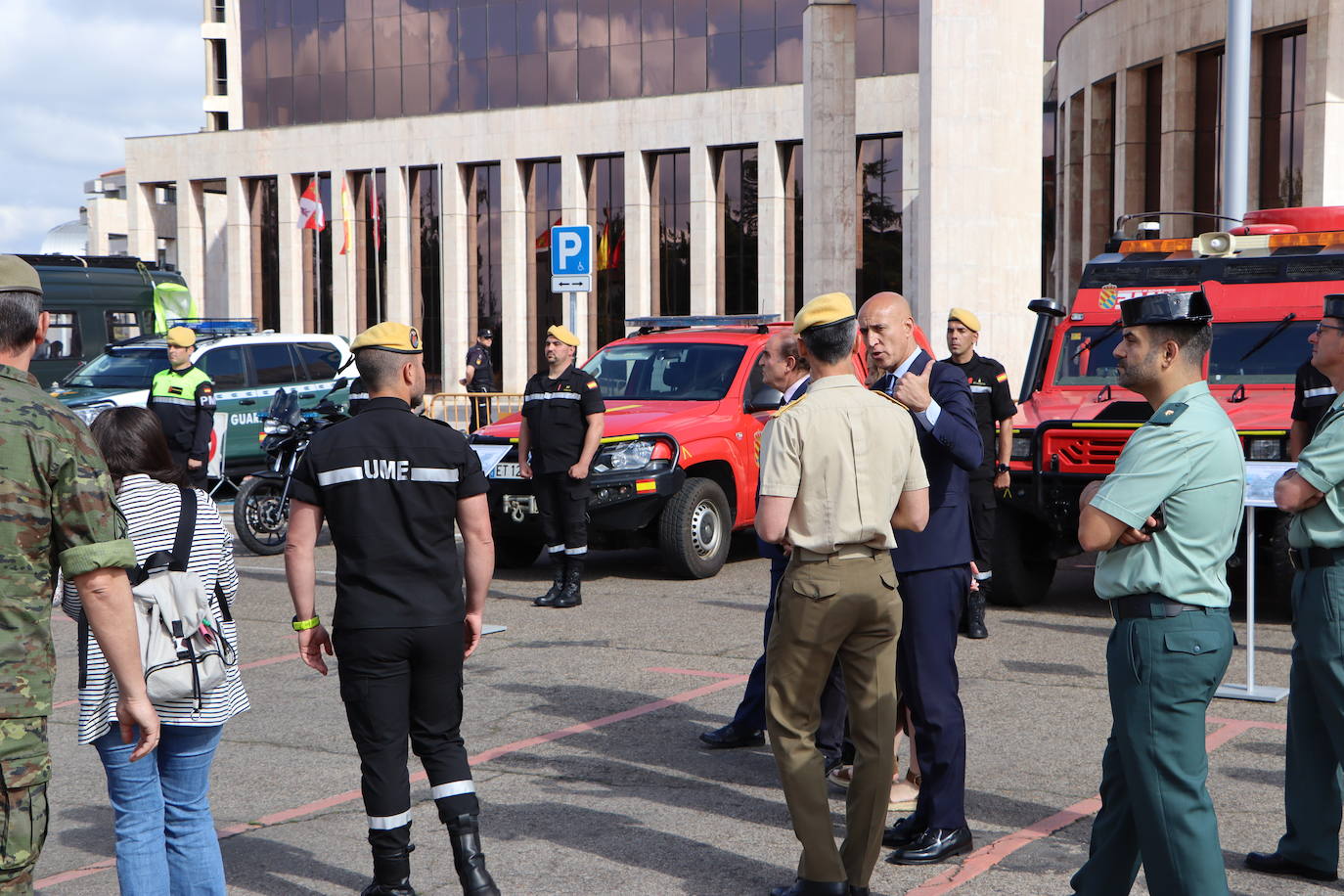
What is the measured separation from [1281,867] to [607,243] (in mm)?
39442

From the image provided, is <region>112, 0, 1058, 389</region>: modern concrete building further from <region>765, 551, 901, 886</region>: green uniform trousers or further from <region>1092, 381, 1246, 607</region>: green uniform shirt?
<region>1092, 381, 1246, 607</region>: green uniform shirt

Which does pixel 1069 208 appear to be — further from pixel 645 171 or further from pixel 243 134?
pixel 243 134

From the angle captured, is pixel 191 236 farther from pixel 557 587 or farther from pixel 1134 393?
pixel 1134 393

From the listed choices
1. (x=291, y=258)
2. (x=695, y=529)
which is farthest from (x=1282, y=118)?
(x=291, y=258)

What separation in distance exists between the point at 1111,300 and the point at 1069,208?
2724cm

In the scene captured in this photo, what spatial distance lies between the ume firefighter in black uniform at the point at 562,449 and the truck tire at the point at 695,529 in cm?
98

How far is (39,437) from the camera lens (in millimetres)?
3057

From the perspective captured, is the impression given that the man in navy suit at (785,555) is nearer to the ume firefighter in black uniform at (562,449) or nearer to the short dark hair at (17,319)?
the short dark hair at (17,319)

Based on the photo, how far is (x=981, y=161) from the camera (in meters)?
18.0

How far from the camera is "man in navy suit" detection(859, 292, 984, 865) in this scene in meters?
4.89

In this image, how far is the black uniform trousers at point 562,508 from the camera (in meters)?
10.2

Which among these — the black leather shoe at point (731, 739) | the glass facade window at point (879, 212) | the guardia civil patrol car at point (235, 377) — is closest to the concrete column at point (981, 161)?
the guardia civil patrol car at point (235, 377)

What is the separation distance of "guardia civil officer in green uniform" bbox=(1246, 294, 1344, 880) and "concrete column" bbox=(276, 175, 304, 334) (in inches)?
1796

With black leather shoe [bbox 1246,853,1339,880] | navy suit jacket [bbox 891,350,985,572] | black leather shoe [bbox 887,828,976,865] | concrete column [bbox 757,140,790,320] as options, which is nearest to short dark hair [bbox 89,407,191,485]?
navy suit jacket [bbox 891,350,985,572]
